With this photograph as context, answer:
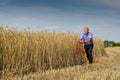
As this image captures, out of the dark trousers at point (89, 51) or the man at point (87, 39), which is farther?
the dark trousers at point (89, 51)

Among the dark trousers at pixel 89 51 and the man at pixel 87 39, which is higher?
the man at pixel 87 39

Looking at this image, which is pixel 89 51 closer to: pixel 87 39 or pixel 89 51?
pixel 89 51

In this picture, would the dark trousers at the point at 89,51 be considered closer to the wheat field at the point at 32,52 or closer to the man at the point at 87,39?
the man at the point at 87,39

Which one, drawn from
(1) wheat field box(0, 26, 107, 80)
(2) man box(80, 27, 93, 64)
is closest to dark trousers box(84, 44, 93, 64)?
(2) man box(80, 27, 93, 64)

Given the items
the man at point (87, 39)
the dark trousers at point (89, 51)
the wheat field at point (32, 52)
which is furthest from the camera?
the dark trousers at point (89, 51)

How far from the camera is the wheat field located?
11148 mm

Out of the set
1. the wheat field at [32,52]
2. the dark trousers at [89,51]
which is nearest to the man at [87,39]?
the dark trousers at [89,51]

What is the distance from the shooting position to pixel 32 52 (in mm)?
12664

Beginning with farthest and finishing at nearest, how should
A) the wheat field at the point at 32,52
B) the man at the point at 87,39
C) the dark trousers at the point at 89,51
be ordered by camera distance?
the dark trousers at the point at 89,51, the man at the point at 87,39, the wheat field at the point at 32,52

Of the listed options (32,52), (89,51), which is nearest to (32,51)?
(32,52)

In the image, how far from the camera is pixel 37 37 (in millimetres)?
13391

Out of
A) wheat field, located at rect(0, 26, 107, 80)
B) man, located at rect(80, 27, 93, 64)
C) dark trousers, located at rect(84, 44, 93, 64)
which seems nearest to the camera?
wheat field, located at rect(0, 26, 107, 80)

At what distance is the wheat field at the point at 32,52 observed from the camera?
1115cm

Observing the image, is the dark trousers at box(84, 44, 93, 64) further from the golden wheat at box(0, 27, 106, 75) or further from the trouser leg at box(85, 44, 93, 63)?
the golden wheat at box(0, 27, 106, 75)
